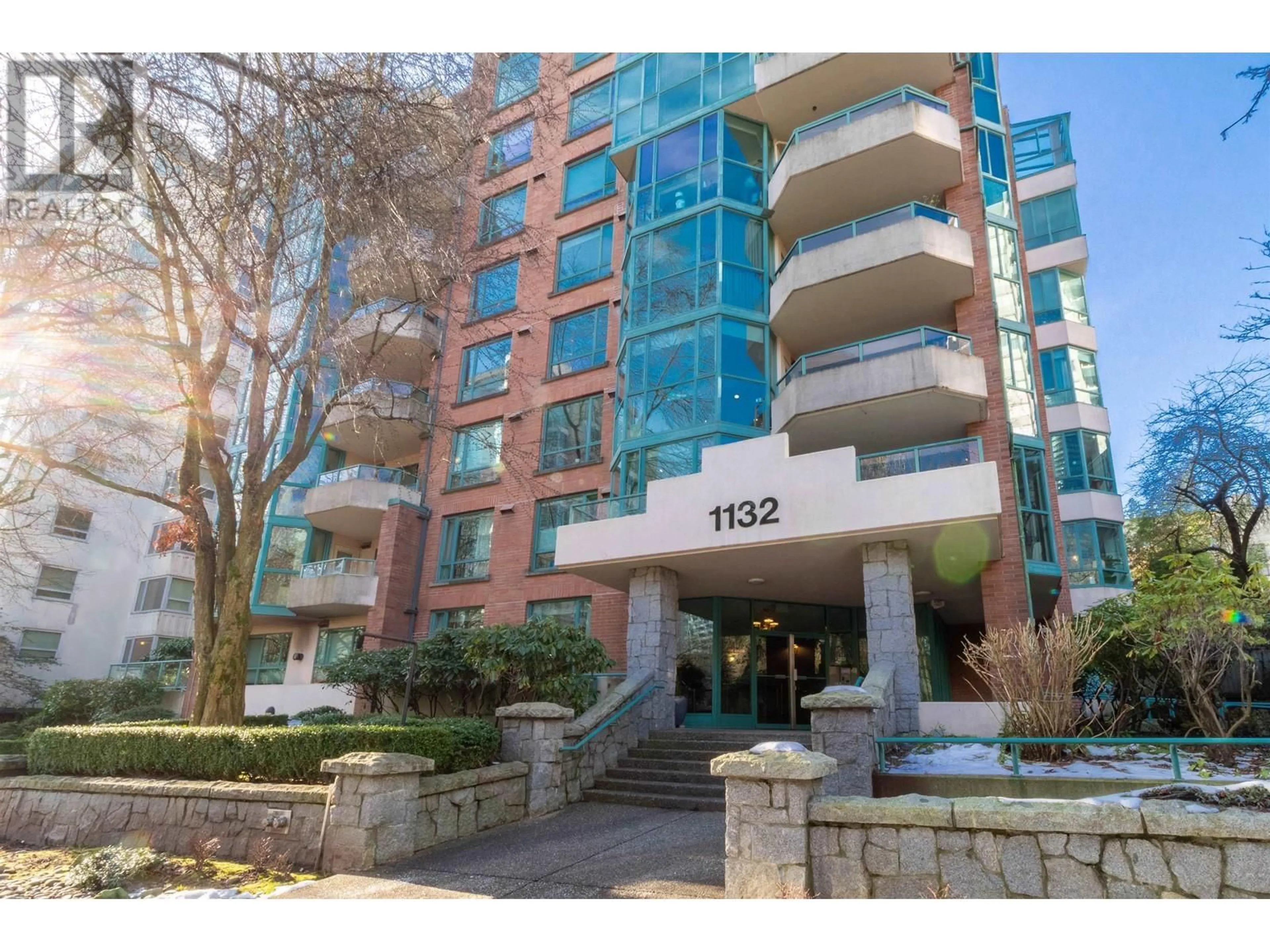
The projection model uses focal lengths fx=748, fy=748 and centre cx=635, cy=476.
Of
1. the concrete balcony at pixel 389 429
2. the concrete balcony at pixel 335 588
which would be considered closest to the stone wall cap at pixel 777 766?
the concrete balcony at pixel 389 429

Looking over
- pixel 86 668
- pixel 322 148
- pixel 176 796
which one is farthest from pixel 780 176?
pixel 86 668

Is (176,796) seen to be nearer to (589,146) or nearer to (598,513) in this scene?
(598,513)

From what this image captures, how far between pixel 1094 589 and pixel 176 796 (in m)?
22.5

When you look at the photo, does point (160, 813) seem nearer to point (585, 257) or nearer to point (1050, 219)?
point (585, 257)

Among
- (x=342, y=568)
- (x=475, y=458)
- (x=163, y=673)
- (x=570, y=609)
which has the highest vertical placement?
(x=475, y=458)

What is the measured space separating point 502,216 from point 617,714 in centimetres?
845

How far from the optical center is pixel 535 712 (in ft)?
33.3

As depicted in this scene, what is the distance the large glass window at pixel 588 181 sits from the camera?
22781mm

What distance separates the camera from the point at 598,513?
615 inches

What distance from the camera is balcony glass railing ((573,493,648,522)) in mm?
15000

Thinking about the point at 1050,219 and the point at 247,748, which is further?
the point at 1050,219

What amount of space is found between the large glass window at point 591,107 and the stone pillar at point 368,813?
820 inches

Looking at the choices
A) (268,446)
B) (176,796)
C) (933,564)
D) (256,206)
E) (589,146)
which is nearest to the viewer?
(176,796)

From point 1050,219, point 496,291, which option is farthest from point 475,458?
point 1050,219
